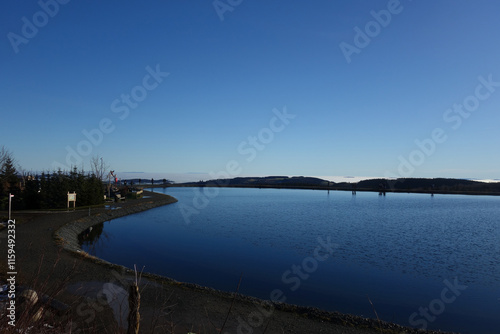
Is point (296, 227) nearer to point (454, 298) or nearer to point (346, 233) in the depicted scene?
point (346, 233)

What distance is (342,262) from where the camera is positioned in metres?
16.2

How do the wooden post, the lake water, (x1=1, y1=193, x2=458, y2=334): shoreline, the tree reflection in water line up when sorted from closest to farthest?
the wooden post, (x1=1, y1=193, x2=458, y2=334): shoreline, the lake water, the tree reflection in water

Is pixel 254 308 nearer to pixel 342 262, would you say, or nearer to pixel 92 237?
pixel 342 262

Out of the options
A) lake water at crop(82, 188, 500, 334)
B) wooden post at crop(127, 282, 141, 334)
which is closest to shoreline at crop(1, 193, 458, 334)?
lake water at crop(82, 188, 500, 334)

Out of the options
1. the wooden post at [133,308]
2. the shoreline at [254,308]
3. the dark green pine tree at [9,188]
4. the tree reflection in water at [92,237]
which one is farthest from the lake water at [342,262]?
the dark green pine tree at [9,188]

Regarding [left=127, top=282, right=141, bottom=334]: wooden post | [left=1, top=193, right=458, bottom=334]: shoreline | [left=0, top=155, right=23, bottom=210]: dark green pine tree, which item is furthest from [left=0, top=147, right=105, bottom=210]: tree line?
[left=127, top=282, right=141, bottom=334]: wooden post

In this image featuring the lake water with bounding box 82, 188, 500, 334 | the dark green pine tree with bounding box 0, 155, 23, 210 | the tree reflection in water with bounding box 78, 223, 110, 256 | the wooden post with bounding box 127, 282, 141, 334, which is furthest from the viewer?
the dark green pine tree with bounding box 0, 155, 23, 210

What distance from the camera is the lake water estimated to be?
11.1m

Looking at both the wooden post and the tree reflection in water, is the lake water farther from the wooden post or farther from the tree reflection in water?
the wooden post

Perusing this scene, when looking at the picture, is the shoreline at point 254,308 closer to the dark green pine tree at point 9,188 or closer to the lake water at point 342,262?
the lake water at point 342,262

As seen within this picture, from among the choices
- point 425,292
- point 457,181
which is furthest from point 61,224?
point 457,181

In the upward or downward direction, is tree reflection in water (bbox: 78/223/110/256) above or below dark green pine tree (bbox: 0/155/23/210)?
below

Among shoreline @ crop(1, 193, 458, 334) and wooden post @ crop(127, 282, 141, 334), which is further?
shoreline @ crop(1, 193, 458, 334)

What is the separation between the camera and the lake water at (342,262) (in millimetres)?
11109
